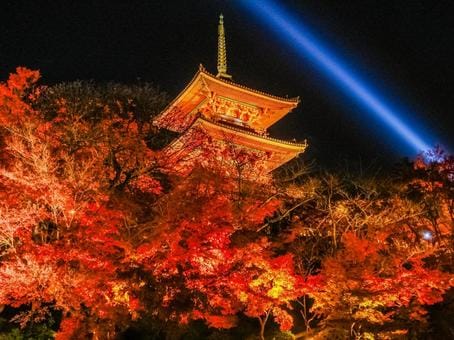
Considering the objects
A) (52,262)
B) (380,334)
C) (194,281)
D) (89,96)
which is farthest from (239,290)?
(89,96)

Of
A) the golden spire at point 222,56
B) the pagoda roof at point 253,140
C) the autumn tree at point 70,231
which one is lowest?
the autumn tree at point 70,231

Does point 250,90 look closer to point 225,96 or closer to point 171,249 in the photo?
point 225,96

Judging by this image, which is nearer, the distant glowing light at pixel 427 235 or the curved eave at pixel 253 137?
the distant glowing light at pixel 427 235

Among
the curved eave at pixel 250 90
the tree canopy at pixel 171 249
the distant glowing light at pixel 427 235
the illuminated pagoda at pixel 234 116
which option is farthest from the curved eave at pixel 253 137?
the distant glowing light at pixel 427 235

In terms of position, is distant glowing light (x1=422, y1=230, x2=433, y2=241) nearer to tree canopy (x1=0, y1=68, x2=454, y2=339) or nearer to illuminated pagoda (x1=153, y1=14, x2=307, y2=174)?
tree canopy (x1=0, y1=68, x2=454, y2=339)

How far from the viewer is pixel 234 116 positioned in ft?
80.3

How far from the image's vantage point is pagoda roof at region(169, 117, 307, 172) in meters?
21.5

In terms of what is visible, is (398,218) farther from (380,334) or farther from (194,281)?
(194,281)

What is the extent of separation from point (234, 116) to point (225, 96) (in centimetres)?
124

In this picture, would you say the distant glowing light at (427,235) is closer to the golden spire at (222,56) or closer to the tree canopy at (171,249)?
the tree canopy at (171,249)

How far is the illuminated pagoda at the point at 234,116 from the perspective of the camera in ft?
71.2

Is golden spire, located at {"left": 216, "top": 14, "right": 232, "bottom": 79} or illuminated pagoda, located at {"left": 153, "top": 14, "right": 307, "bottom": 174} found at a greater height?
golden spire, located at {"left": 216, "top": 14, "right": 232, "bottom": 79}

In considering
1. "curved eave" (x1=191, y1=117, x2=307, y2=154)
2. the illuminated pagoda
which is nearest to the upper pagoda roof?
the illuminated pagoda

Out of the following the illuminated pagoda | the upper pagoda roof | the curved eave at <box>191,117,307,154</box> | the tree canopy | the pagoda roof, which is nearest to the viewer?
the tree canopy
